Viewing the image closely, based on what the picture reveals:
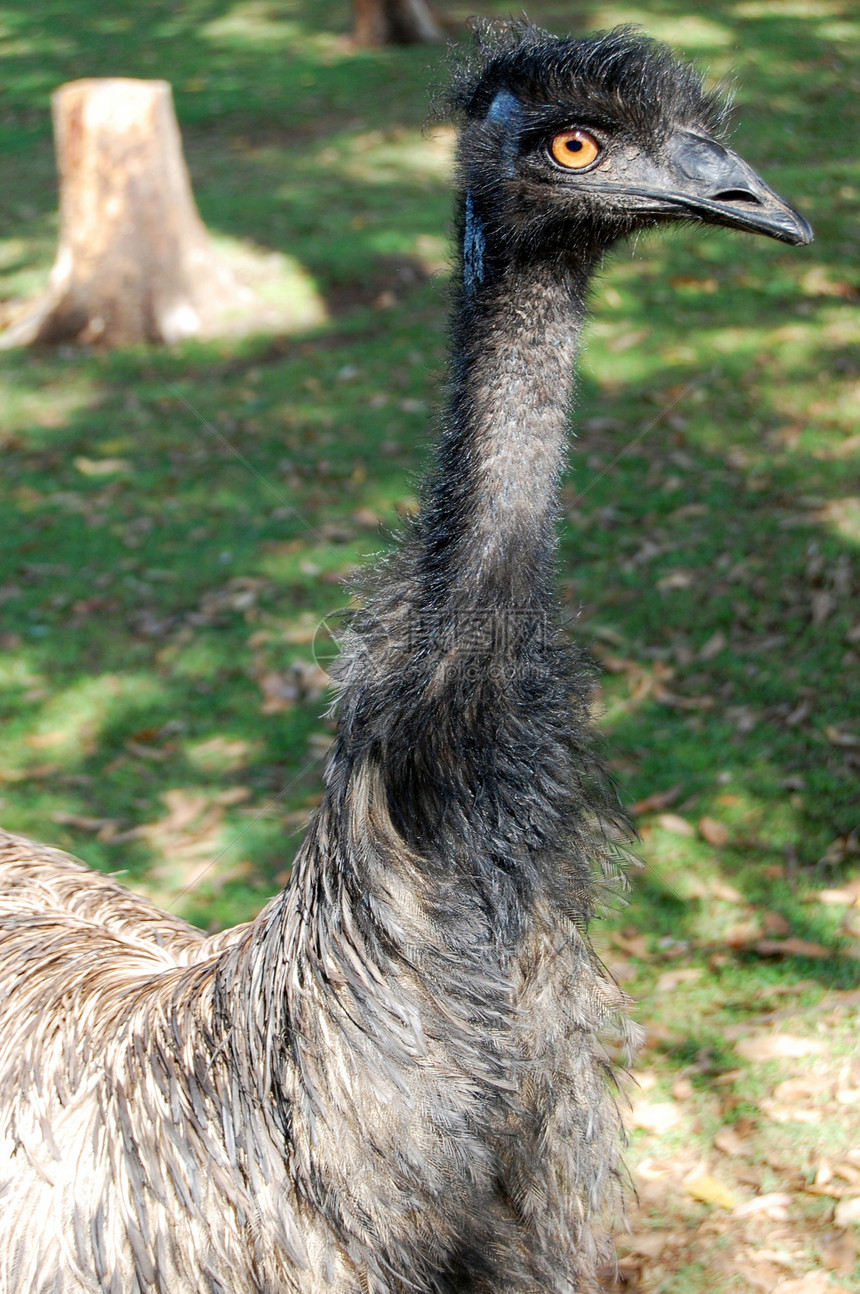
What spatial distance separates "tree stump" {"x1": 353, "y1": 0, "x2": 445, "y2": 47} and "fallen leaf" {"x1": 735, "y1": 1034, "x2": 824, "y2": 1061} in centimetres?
1179

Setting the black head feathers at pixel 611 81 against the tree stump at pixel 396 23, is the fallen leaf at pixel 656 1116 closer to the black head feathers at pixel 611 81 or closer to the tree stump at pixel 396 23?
the black head feathers at pixel 611 81

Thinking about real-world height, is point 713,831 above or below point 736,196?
below

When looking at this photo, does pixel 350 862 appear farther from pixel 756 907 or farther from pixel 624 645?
pixel 624 645

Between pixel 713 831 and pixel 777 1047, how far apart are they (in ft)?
3.30

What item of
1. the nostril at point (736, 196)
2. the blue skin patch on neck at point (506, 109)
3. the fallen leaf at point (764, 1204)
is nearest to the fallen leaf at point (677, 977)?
the fallen leaf at point (764, 1204)

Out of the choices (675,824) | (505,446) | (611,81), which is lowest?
(675,824)

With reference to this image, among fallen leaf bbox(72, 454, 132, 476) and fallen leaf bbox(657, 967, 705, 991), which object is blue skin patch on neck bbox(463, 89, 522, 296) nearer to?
fallen leaf bbox(657, 967, 705, 991)

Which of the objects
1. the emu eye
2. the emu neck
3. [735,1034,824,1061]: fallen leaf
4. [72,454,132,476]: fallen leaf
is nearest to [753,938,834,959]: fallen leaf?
[735,1034,824,1061]: fallen leaf

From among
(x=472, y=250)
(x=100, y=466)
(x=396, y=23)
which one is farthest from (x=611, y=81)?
(x=396, y=23)

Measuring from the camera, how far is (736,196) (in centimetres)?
229

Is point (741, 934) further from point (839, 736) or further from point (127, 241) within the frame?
point (127, 241)

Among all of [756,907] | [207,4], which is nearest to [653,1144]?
[756,907]

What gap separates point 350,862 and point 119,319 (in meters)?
7.26

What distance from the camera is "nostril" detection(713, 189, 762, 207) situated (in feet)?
7.46
